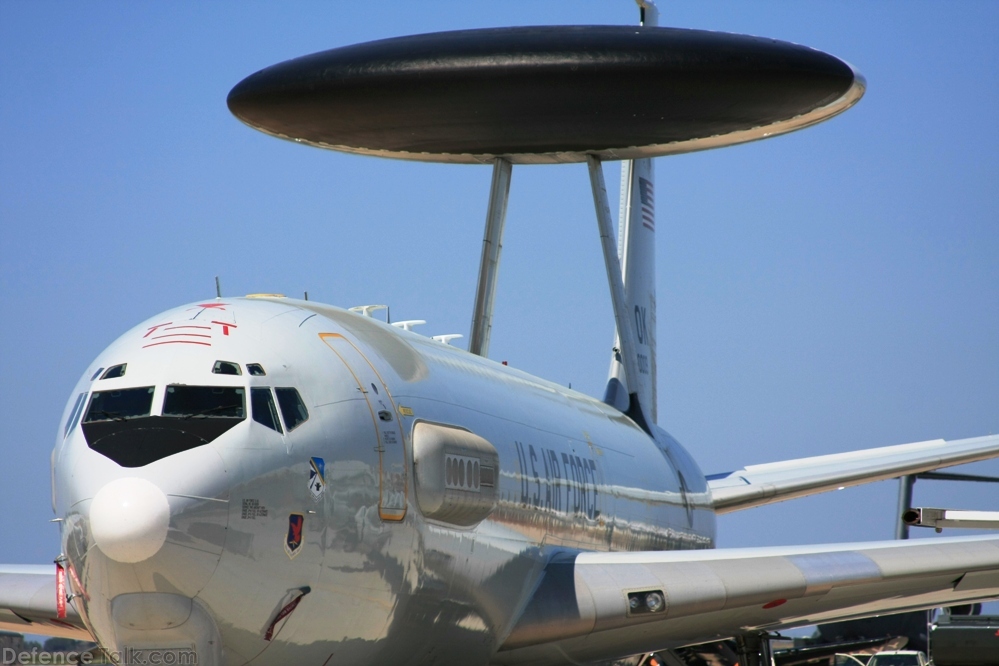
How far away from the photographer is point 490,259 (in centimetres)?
2742

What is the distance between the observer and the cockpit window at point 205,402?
358 inches

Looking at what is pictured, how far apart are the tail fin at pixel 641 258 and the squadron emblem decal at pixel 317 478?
17831 mm

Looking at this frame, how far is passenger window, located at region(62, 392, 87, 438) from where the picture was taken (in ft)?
30.8

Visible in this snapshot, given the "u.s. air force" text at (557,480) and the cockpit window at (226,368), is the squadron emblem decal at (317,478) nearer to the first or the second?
the cockpit window at (226,368)

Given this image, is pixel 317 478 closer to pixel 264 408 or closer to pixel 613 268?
pixel 264 408

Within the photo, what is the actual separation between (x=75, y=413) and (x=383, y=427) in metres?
2.27

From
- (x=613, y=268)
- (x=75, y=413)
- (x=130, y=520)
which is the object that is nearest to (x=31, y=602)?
(x=75, y=413)

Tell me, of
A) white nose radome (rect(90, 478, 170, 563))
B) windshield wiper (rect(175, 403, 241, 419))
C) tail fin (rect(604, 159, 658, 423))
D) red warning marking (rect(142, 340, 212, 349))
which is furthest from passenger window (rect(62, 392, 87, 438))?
tail fin (rect(604, 159, 658, 423))

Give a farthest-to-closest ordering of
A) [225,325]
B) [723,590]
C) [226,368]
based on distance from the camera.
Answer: [723,590] < [225,325] < [226,368]

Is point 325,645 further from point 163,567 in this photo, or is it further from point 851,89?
point 851,89

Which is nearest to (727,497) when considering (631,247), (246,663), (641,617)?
(631,247)

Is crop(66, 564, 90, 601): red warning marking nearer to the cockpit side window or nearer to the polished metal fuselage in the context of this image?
the polished metal fuselage

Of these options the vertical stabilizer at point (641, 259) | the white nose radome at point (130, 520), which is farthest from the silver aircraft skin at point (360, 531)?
the vertical stabilizer at point (641, 259)

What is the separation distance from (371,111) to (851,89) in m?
8.75
